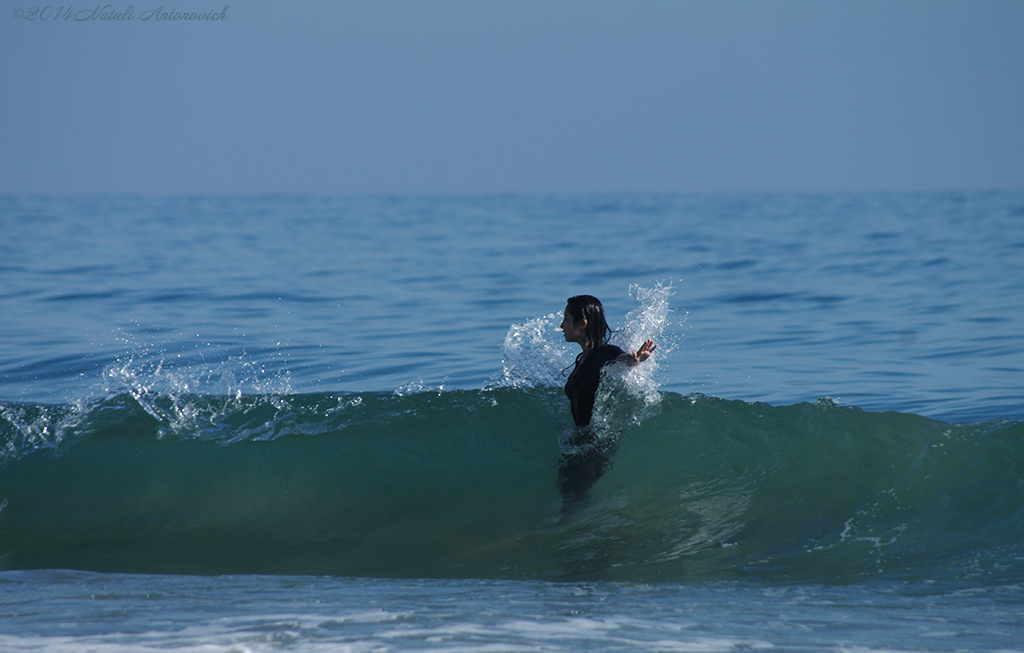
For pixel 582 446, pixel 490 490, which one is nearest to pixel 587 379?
pixel 582 446

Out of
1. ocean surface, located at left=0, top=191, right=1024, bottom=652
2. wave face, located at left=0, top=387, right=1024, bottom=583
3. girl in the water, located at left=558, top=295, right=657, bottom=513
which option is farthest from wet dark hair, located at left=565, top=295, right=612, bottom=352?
wave face, located at left=0, top=387, right=1024, bottom=583

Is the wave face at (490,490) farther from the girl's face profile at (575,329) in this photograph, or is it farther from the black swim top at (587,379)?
the girl's face profile at (575,329)

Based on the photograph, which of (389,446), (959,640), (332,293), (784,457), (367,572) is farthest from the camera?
(332,293)

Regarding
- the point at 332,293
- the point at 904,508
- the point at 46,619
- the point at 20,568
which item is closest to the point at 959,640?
the point at 904,508

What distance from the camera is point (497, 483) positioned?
7480 millimetres

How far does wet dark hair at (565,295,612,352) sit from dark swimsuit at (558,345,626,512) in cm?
9

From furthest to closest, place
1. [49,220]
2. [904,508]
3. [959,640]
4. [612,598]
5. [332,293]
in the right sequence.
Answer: [49,220], [332,293], [904,508], [612,598], [959,640]

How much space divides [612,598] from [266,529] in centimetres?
301

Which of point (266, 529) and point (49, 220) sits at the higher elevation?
point (49, 220)

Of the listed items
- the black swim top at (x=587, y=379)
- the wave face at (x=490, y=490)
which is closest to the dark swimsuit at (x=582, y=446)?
the black swim top at (x=587, y=379)

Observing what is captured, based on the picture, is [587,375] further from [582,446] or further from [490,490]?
[490,490]

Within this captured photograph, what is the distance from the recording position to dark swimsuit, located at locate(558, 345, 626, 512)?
252 inches

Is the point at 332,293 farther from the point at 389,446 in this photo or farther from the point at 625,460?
the point at 625,460

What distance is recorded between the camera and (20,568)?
6.14m
